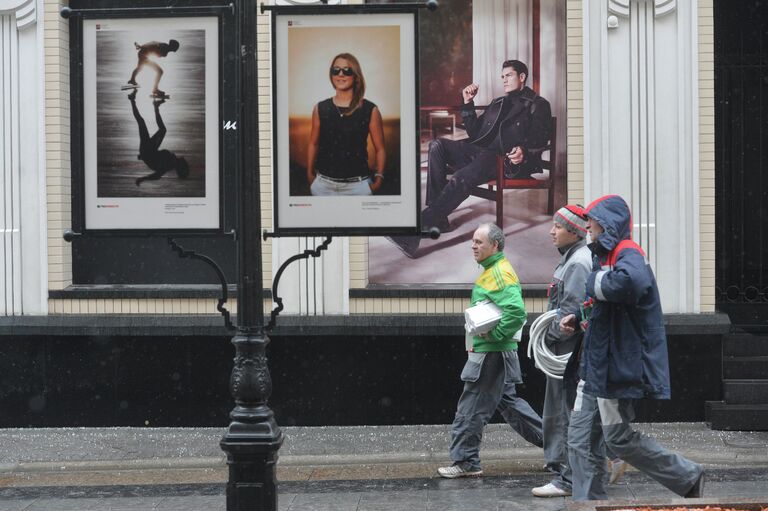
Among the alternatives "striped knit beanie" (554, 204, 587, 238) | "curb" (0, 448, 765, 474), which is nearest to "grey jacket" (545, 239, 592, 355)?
"striped knit beanie" (554, 204, 587, 238)

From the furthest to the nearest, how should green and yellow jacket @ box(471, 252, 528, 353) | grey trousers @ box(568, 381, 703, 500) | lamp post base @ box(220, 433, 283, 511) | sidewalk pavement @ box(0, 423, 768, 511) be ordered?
green and yellow jacket @ box(471, 252, 528, 353), sidewalk pavement @ box(0, 423, 768, 511), grey trousers @ box(568, 381, 703, 500), lamp post base @ box(220, 433, 283, 511)

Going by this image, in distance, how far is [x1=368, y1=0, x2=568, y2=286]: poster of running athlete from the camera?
1071 cm

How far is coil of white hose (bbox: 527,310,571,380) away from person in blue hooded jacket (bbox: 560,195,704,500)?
39.1 inches

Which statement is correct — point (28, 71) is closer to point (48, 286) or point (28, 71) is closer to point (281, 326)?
point (48, 286)

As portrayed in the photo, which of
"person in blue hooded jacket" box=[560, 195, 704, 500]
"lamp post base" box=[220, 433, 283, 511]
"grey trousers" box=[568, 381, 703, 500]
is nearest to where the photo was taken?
"lamp post base" box=[220, 433, 283, 511]

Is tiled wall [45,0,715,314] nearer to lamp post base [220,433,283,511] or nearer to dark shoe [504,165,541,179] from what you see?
dark shoe [504,165,541,179]

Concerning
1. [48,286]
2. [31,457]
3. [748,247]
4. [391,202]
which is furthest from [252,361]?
[748,247]

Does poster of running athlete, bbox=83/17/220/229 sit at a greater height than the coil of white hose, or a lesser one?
greater

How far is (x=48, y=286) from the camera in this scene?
35.3ft

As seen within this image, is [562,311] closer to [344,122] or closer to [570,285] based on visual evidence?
[570,285]

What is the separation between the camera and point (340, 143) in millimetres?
6531

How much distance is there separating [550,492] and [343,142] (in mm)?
2805

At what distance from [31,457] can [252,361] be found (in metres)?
4.29

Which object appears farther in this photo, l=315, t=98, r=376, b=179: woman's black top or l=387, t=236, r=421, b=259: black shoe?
l=387, t=236, r=421, b=259: black shoe
